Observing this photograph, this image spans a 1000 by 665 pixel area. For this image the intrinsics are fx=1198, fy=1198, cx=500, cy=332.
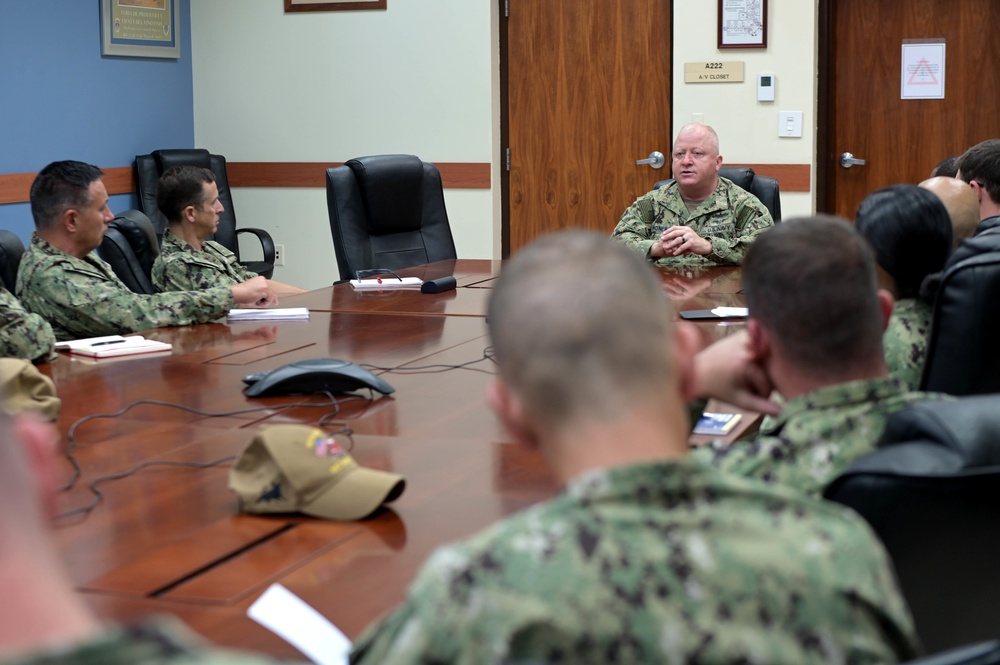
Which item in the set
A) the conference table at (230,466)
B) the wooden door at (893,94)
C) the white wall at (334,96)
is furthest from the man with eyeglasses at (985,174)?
the white wall at (334,96)

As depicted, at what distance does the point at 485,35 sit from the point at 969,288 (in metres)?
5.10

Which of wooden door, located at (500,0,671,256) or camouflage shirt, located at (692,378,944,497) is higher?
wooden door, located at (500,0,671,256)

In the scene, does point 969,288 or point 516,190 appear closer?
point 969,288

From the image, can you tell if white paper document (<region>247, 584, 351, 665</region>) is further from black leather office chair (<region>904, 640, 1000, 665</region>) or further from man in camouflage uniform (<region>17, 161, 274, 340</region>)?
man in camouflage uniform (<region>17, 161, 274, 340</region>)

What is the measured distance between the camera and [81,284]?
3.61 metres

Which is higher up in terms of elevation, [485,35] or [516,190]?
[485,35]

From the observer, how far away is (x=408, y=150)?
6.90 m

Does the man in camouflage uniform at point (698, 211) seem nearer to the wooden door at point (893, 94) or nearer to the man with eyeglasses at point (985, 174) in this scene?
the man with eyeglasses at point (985, 174)

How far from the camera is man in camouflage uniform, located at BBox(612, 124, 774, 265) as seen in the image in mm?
4730

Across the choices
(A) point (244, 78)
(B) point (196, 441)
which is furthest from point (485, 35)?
(B) point (196, 441)

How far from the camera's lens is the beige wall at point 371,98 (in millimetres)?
6266

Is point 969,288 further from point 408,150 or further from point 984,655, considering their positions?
point 408,150

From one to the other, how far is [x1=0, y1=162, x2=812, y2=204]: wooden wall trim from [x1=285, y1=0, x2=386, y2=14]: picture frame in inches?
34.7

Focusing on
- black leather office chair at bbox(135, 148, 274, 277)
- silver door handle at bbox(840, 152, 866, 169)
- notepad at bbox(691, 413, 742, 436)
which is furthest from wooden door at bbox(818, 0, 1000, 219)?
notepad at bbox(691, 413, 742, 436)
